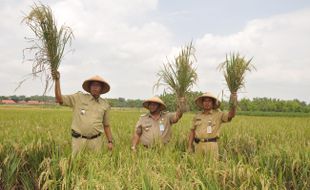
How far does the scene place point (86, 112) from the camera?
5586mm

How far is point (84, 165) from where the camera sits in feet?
13.7

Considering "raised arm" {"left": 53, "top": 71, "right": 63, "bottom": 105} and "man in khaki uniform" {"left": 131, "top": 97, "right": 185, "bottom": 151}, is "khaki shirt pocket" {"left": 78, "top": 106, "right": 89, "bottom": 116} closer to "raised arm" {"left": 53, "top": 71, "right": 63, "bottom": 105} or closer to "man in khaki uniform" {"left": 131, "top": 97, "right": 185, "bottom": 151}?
"raised arm" {"left": 53, "top": 71, "right": 63, "bottom": 105}

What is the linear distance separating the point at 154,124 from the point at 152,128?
0.24 feet

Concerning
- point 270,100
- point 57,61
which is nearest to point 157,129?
point 57,61

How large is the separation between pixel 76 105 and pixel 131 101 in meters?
96.1

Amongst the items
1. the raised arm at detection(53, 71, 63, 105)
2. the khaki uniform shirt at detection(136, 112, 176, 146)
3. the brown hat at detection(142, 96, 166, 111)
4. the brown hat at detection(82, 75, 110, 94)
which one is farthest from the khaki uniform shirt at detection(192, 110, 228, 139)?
the raised arm at detection(53, 71, 63, 105)

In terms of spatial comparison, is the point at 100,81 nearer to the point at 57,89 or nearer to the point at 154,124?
the point at 57,89

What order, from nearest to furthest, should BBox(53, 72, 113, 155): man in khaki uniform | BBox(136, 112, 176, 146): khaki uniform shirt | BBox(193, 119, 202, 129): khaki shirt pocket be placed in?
1. BBox(53, 72, 113, 155): man in khaki uniform
2. BBox(193, 119, 202, 129): khaki shirt pocket
3. BBox(136, 112, 176, 146): khaki uniform shirt

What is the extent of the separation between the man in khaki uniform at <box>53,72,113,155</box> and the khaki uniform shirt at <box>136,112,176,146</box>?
1.94 feet

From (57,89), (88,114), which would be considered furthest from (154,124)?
(57,89)

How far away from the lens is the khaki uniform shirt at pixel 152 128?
5.89 metres

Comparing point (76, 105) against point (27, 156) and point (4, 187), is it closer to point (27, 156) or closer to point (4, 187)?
point (27, 156)

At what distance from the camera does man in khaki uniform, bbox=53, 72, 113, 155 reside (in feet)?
18.1

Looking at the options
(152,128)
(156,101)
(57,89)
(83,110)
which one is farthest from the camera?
(152,128)
